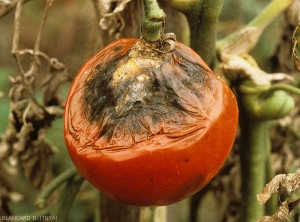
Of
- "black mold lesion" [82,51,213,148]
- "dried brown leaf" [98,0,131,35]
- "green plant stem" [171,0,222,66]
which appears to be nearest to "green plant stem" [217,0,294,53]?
"green plant stem" [171,0,222,66]

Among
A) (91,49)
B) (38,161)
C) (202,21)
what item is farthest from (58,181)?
(202,21)

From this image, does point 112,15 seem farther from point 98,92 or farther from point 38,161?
point 38,161

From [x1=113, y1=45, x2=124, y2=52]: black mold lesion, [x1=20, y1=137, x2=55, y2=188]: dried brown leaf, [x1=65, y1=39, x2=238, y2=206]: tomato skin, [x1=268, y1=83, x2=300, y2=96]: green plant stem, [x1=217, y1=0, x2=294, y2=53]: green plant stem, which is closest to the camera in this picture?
[x1=65, y1=39, x2=238, y2=206]: tomato skin

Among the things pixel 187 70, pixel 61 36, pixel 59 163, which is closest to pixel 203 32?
pixel 187 70

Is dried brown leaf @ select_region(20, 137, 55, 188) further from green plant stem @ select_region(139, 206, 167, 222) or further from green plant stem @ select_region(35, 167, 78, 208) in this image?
green plant stem @ select_region(139, 206, 167, 222)

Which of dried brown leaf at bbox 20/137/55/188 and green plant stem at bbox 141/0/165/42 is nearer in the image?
green plant stem at bbox 141/0/165/42

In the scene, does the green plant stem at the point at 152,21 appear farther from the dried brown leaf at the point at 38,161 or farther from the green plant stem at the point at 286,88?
the dried brown leaf at the point at 38,161
